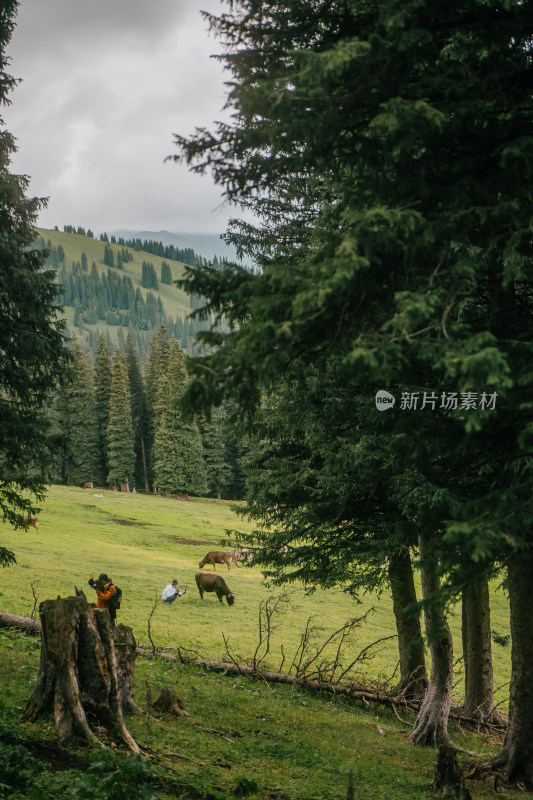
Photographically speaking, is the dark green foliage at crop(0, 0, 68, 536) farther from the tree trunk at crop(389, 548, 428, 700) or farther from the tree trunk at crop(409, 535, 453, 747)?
the tree trunk at crop(409, 535, 453, 747)

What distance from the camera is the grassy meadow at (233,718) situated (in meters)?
6.57

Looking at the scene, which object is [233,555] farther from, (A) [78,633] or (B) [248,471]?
(A) [78,633]

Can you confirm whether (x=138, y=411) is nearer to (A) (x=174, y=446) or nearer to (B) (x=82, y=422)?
(B) (x=82, y=422)

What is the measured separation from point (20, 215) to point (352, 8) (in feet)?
30.4

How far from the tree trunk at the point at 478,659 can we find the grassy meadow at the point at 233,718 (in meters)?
1.02

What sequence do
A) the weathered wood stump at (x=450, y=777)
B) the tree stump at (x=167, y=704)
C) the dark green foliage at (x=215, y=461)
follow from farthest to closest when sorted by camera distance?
the dark green foliage at (x=215, y=461)
the tree stump at (x=167, y=704)
the weathered wood stump at (x=450, y=777)

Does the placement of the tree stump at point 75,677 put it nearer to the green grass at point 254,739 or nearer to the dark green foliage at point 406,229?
the green grass at point 254,739

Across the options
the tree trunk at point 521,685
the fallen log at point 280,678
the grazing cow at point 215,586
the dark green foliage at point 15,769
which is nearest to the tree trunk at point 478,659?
the fallen log at point 280,678

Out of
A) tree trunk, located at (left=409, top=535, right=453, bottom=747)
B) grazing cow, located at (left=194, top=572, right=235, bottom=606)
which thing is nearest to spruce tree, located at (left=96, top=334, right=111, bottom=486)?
grazing cow, located at (left=194, top=572, right=235, bottom=606)

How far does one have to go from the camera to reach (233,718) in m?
9.66

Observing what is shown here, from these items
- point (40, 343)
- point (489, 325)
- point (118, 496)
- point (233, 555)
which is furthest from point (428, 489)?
point (118, 496)

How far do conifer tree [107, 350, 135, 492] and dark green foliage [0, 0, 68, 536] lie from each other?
164 ft

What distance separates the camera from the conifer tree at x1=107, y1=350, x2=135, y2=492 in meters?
62.8

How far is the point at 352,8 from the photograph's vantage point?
6.53m
